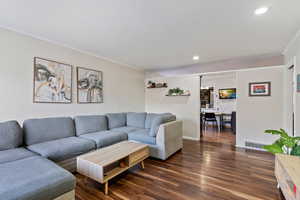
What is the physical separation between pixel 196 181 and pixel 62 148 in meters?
2.06

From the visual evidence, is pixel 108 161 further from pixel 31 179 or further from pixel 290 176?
pixel 290 176

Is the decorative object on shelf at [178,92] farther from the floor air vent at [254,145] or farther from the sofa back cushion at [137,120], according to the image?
the floor air vent at [254,145]

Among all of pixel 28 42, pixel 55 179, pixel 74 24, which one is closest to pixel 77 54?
pixel 28 42

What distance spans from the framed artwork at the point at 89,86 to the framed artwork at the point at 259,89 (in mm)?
3845

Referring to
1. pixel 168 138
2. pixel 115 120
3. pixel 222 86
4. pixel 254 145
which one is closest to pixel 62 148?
pixel 115 120

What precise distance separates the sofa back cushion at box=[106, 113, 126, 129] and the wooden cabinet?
3.14 meters

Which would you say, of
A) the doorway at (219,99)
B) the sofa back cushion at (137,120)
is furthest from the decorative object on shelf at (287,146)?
the doorway at (219,99)

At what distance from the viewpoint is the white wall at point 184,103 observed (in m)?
4.37

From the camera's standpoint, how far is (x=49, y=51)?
110 inches

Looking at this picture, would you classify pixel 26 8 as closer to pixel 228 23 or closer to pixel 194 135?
pixel 228 23

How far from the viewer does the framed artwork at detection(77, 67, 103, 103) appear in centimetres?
331

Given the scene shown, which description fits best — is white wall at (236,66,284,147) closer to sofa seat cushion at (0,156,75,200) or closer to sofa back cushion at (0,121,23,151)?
sofa seat cushion at (0,156,75,200)

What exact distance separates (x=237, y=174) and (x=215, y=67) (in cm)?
316

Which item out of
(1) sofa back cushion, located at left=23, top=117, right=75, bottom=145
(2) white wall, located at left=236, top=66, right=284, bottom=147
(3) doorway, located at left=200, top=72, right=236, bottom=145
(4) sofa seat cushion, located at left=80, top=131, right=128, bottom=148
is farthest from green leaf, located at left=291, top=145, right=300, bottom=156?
(3) doorway, located at left=200, top=72, right=236, bottom=145
